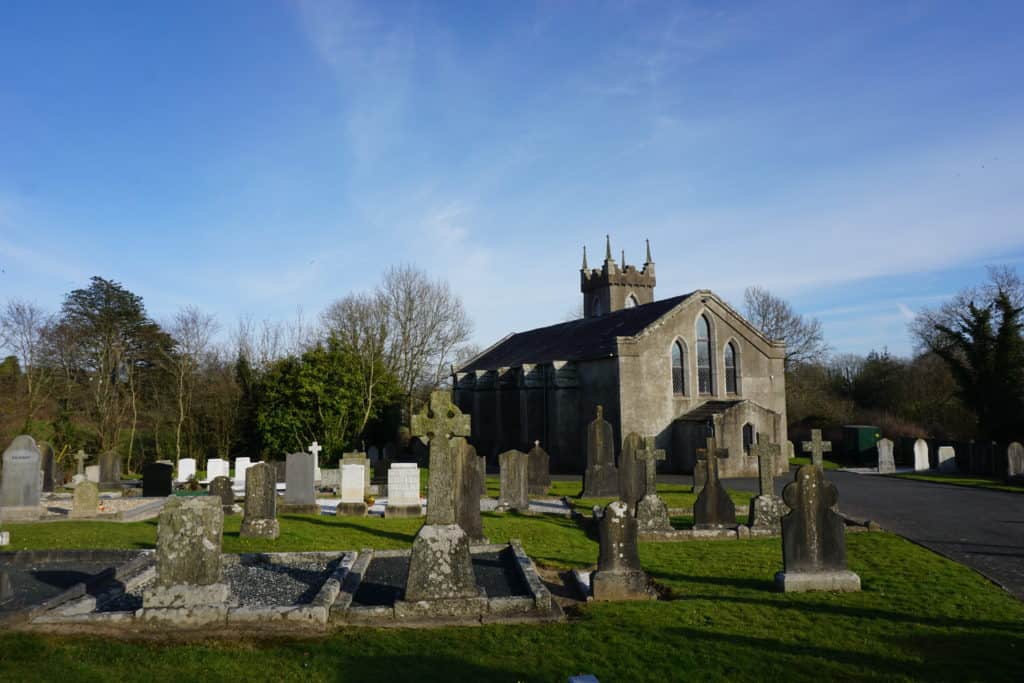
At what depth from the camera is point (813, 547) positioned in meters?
9.48

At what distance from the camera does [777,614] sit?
838cm

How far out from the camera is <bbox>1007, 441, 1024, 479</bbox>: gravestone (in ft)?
78.6

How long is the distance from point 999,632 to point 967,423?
33866 millimetres

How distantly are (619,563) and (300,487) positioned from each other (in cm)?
1091

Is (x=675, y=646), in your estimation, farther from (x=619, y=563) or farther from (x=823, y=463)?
(x=823, y=463)

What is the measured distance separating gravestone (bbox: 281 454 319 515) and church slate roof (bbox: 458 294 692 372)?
15.7 meters

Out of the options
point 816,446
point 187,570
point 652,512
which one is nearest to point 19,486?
point 187,570

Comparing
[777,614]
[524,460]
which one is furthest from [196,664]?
[524,460]

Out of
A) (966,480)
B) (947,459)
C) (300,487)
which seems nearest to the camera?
(300,487)

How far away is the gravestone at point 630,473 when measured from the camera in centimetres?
1612

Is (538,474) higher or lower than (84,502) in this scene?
higher

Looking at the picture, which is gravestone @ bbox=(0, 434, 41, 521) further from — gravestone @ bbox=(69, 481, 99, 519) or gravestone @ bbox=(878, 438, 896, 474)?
gravestone @ bbox=(878, 438, 896, 474)

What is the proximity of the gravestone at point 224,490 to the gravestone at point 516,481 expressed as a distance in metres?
6.61

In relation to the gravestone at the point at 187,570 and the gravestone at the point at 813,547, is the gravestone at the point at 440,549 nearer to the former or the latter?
the gravestone at the point at 187,570
